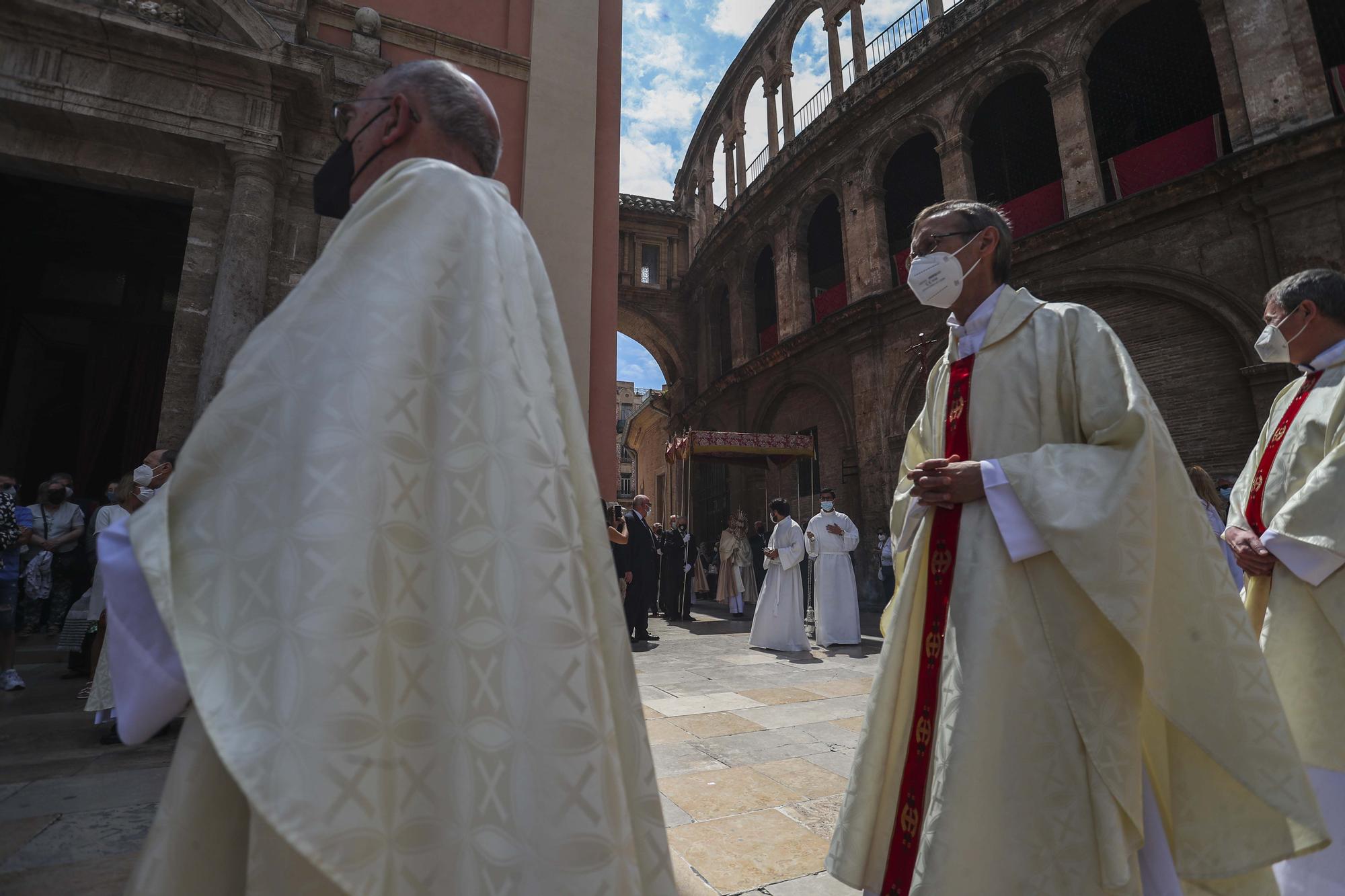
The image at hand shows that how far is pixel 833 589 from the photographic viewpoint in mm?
8453

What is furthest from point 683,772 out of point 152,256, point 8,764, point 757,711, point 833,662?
point 152,256

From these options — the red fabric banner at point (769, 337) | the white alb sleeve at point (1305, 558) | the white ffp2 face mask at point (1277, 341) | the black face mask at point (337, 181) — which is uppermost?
the red fabric banner at point (769, 337)

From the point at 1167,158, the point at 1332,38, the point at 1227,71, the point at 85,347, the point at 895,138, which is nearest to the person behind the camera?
the point at 1227,71

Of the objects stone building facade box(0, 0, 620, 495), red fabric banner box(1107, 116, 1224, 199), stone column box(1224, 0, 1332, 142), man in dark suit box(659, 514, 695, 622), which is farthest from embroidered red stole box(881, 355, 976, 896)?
red fabric banner box(1107, 116, 1224, 199)

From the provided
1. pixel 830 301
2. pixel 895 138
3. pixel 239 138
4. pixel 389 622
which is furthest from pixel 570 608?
pixel 830 301

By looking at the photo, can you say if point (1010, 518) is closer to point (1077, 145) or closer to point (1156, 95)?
point (1077, 145)

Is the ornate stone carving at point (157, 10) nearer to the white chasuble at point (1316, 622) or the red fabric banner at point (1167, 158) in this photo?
the white chasuble at point (1316, 622)

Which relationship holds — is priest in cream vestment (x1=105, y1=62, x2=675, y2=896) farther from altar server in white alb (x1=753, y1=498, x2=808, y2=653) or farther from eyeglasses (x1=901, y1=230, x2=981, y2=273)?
altar server in white alb (x1=753, y1=498, x2=808, y2=653)

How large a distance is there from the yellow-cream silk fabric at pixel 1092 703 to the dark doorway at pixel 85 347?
10.1 meters

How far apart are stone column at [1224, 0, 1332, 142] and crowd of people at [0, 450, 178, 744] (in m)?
13.5

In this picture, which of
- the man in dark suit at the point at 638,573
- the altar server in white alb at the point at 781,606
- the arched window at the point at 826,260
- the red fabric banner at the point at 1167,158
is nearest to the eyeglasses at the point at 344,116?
the altar server in white alb at the point at 781,606

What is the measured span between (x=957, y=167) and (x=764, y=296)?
822cm

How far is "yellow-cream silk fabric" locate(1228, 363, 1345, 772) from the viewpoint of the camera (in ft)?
6.50

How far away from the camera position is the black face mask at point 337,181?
1382 millimetres
